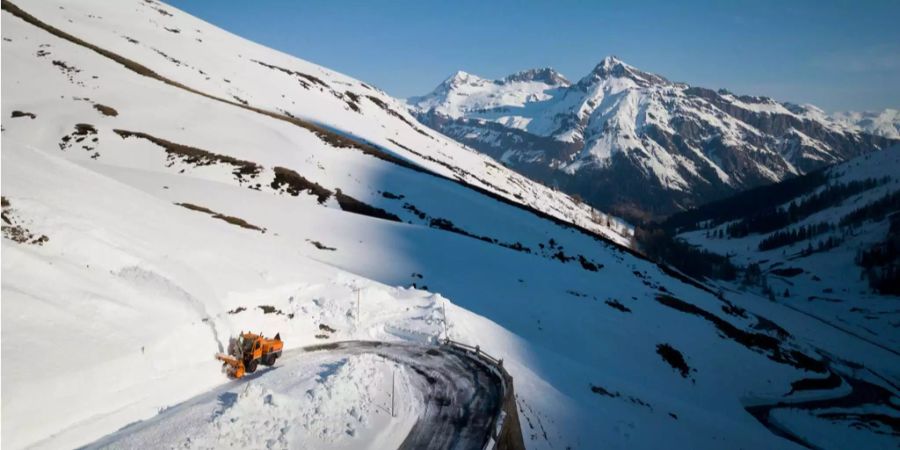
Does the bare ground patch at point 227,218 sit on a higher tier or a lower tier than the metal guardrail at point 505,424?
higher

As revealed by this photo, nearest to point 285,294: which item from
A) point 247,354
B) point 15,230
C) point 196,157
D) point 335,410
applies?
point 247,354

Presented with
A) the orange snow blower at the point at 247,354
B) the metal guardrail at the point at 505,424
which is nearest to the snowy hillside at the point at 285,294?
the orange snow blower at the point at 247,354

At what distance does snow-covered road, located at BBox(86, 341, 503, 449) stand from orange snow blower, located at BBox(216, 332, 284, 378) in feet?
1.76

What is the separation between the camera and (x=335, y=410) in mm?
18359

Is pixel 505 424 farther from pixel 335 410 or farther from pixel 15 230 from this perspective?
pixel 15 230

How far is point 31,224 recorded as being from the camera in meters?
19.9

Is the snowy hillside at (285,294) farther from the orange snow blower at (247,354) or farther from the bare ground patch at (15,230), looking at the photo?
the orange snow blower at (247,354)

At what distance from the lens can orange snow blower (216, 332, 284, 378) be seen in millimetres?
21688

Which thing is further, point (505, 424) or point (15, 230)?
point (15, 230)

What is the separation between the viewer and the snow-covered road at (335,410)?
51.7ft

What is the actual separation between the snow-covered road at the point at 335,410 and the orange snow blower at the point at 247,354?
1.76 ft

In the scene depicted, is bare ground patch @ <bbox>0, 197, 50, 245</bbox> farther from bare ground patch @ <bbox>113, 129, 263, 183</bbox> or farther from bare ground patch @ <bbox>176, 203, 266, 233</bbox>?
bare ground patch @ <bbox>113, 129, 263, 183</bbox>

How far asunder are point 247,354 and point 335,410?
21.3 feet

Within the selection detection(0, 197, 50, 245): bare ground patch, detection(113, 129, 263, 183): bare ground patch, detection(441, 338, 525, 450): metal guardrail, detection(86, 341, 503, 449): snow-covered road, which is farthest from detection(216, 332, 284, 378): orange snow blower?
detection(113, 129, 263, 183): bare ground patch
